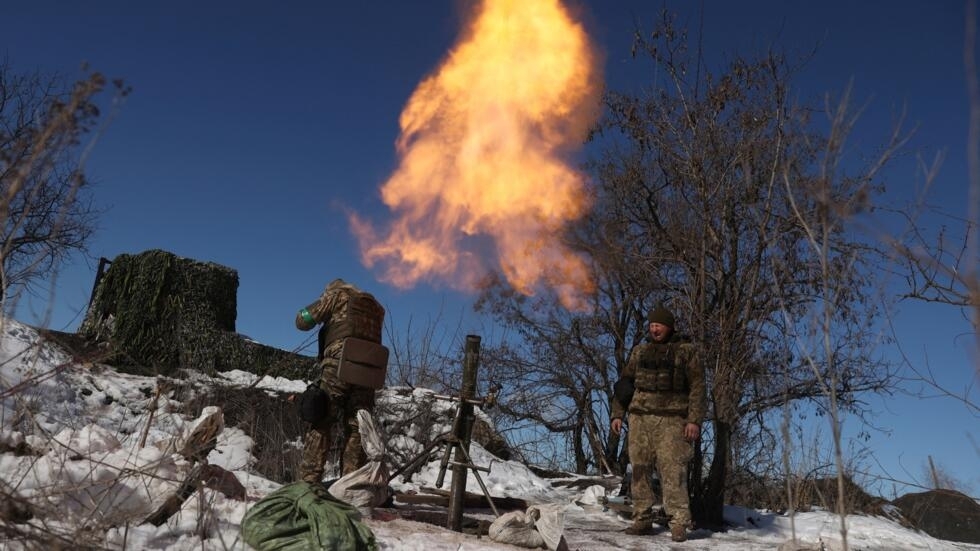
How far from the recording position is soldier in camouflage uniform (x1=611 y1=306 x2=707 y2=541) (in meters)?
7.05

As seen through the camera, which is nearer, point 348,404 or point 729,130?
point 348,404

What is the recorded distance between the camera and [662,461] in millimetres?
7145

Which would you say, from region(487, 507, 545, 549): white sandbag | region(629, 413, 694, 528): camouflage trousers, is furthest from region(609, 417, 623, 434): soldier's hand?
region(487, 507, 545, 549): white sandbag

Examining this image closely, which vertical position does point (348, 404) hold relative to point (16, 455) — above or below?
above

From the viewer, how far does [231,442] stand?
8875mm

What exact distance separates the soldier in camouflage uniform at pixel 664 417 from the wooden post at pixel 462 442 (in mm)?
1969

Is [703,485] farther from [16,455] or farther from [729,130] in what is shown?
[16,455]

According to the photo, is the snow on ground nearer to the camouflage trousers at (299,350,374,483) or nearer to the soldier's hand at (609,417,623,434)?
the camouflage trousers at (299,350,374,483)

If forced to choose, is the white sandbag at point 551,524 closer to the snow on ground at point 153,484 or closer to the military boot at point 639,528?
the snow on ground at point 153,484

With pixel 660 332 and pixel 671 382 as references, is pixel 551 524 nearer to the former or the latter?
pixel 671 382

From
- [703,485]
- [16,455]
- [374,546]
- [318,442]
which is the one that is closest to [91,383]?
[318,442]

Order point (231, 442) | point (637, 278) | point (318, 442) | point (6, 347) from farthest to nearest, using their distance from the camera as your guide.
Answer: point (637, 278)
point (6, 347)
point (231, 442)
point (318, 442)

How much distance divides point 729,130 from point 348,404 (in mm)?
6200

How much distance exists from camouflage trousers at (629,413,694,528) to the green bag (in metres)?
3.55
